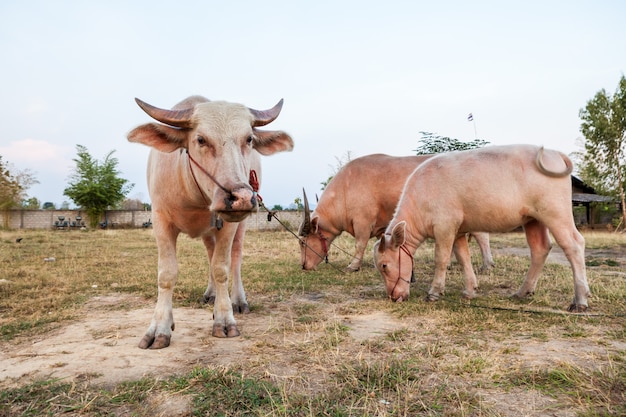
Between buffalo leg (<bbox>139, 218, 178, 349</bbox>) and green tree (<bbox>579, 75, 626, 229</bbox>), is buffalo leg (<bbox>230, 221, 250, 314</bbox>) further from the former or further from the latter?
green tree (<bbox>579, 75, 626, 229</bbox>)

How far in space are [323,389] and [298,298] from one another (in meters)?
3.11

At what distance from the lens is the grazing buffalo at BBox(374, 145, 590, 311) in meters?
4.77

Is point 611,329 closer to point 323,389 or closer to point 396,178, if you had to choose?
point 323,389

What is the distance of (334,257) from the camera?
10.6m

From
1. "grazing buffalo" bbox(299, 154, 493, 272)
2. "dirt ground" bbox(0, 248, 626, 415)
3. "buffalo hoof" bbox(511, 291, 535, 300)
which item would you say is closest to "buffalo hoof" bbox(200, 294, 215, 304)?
"dirt ground" bbox(0, 248, 626, 415)

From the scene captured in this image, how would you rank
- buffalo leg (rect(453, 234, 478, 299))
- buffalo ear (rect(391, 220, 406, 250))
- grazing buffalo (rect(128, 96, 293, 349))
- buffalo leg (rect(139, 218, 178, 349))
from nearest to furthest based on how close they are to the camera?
grazing buffalo (rect(128, 96, 293, 349))
buffalo leg (rect(139, 218, 178, 349))
buffalo ear (rect(391, 220, 406, 250))
buffalo leg (rect(453, 234, 478, 299))

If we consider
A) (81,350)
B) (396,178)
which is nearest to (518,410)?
(81,350)

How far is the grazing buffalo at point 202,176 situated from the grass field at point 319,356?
1.61 ft

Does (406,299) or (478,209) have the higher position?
(478,209)

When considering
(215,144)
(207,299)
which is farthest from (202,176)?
(207,299)

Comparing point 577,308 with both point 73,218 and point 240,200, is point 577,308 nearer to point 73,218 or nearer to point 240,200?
point 240,200

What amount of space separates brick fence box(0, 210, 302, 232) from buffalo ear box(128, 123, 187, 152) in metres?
23.9

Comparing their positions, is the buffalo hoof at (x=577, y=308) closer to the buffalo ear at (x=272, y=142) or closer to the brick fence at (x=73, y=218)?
the buffalo ear at (x=272, y=142)

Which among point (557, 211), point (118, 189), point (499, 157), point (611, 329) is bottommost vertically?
point (611, 329)
